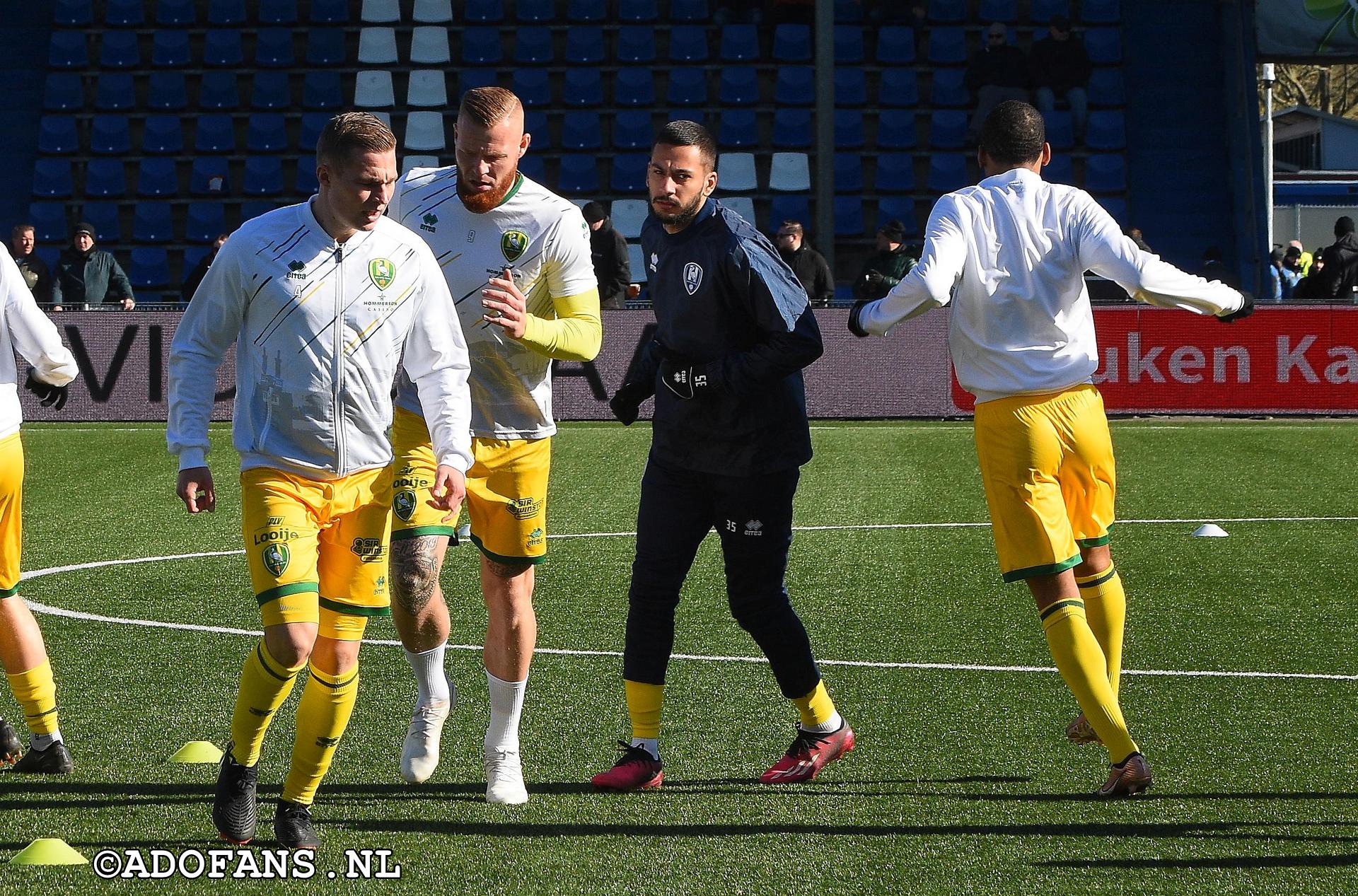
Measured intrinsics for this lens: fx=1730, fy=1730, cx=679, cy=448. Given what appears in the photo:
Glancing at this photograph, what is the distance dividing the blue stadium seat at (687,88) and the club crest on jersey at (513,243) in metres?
18.2

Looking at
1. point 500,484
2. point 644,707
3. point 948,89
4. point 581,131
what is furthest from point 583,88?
point 644,707

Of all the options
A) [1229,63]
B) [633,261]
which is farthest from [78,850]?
[1229,63]

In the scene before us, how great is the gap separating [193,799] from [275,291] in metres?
1.49

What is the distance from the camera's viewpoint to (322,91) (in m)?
23.2

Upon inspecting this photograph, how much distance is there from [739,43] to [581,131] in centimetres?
250

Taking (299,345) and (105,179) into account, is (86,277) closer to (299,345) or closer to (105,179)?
(105,179)

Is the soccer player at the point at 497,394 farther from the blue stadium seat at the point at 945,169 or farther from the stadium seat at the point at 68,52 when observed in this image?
the stadium seat at the point at 68,52

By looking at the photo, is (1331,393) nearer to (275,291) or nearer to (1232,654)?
(1232,654)

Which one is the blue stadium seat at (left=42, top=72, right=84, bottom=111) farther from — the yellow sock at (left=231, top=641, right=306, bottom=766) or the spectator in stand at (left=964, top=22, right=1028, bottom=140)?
the yellow sock at (left=231, top=641, right=306, bottom=766)

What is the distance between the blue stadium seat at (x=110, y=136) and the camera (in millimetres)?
23000

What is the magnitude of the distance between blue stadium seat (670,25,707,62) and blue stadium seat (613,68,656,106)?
498 millimetres

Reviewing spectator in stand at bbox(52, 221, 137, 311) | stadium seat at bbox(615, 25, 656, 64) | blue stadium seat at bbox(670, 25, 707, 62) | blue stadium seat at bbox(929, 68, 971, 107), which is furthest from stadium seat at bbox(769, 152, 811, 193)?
spectator in stand at bbox(52, 221, 137, 311)

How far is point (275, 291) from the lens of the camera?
4238 mm

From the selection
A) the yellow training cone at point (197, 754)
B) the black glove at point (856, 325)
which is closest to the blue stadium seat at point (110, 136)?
the yellow training cone at point (197, 754)
